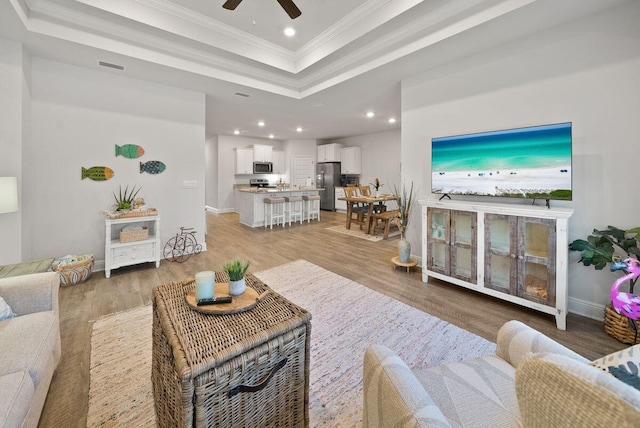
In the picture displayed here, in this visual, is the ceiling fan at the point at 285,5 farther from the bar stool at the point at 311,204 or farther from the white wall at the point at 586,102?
the bar stool at the point at 311,204

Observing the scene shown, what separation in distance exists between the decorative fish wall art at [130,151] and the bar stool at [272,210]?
3.03m

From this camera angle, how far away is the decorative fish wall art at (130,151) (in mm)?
3770

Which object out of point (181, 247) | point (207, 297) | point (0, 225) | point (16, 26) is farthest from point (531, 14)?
point (0, 225)

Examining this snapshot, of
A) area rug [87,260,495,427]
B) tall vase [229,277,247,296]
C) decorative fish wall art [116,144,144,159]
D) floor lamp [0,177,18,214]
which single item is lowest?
area rug [87,260,495,427]

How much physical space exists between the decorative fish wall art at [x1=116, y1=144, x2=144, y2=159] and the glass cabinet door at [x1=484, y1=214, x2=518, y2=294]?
466 cm

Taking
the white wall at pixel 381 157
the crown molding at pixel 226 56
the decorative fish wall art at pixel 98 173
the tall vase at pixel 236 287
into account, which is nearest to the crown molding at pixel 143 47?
the crown molding at pixel 226 56

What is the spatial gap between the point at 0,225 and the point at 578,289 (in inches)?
231

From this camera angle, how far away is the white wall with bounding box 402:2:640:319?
7.41ft

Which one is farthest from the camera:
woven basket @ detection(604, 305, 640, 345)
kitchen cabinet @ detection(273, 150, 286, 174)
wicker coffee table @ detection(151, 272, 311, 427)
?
kitchen cabinet @ detection(273, 150, 286, 174)

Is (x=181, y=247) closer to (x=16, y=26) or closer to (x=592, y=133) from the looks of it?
(x=16, y=26)

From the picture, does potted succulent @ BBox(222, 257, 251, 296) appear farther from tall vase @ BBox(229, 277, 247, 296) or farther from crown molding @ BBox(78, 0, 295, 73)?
crown molding @ BBox(78, 0, 295, 73)

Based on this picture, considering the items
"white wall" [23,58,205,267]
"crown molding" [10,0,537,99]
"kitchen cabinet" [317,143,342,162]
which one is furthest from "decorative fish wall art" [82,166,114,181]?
"kitchen cabinet" [317,143,342,162]

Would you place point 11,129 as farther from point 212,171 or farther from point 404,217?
point 212,171

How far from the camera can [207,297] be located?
4.45 feet
